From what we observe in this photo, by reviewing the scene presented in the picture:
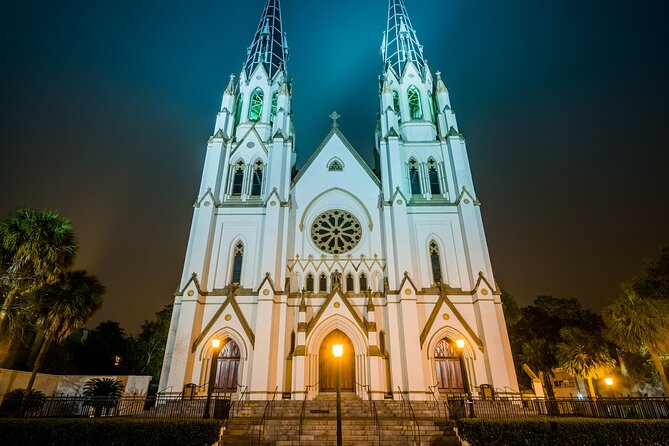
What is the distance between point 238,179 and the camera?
77.0ft

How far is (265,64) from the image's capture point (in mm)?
30312

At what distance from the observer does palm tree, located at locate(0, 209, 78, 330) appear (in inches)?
583

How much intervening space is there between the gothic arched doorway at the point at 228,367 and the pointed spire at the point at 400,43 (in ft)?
76.4

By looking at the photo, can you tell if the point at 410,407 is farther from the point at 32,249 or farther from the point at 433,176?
the point at 32,249

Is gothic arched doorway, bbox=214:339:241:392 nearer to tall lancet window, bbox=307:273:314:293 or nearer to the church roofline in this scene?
tall lancet window, bbox=307:273:314:293

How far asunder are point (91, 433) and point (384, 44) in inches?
1433

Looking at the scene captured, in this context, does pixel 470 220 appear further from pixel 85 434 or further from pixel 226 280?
pixel 85 434

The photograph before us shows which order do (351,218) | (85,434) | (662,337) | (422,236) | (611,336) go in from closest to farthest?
(85,434), (662,337), (611,336), (422,236), (351,218)

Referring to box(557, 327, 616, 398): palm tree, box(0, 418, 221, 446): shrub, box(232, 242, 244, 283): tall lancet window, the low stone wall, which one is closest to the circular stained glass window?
box(232, 242, 244, 283): tall lancet window

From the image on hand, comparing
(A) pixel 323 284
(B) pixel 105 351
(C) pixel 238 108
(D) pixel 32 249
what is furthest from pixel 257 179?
(B) pixel 105 351

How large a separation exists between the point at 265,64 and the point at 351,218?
16809 mm

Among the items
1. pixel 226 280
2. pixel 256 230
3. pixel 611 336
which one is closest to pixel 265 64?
pixel 256 230

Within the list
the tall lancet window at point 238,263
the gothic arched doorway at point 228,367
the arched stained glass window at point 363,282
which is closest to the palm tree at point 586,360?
the arched stained glass window at point 363,282

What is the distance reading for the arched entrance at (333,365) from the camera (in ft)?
58.1
